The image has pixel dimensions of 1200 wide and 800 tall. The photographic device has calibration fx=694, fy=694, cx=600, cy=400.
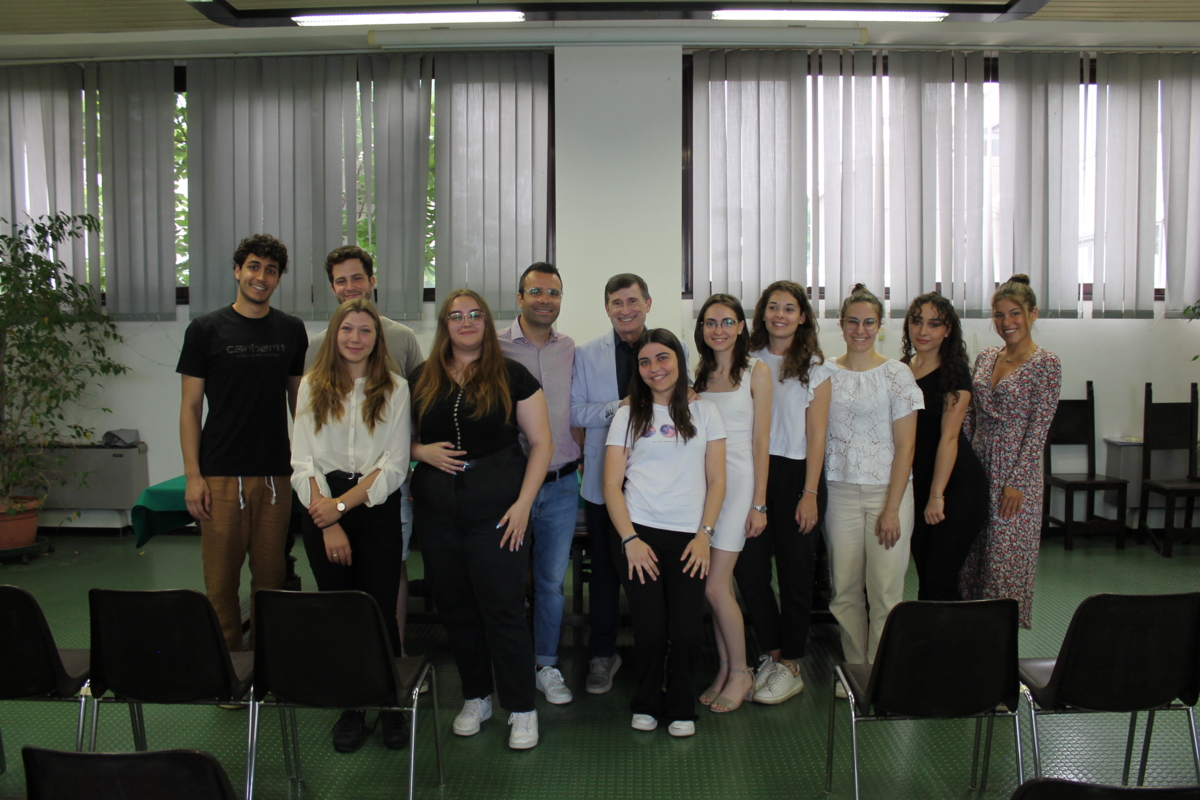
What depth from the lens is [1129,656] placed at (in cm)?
177

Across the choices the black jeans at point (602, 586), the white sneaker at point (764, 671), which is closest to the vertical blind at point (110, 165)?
the black jeans at point (602, 586)

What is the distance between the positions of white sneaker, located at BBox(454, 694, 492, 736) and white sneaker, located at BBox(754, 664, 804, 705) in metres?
1.01

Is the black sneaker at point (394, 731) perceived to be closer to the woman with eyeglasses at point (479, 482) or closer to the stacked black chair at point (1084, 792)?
the woman with eyeglasses at point (479, 482)

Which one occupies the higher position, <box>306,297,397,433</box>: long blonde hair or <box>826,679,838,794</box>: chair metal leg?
<box>306,297,397,433</box>: long blonde hair

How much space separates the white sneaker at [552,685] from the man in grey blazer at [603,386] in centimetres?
38

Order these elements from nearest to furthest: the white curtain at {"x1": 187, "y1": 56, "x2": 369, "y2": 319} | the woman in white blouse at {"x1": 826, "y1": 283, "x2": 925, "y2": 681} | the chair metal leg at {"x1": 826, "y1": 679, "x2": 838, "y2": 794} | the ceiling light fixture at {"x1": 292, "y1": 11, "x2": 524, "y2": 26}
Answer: the chair metal leg at {"x1": 826, "y1": 679, "x2": 838, "y2": 794}, the woman in white blouse at {"x1": 826, "y1": 283, "x2": 925, "y2": 681}, the ceiling light fixture at {"x1": 292, "y1": 11, "x2": 524, "y2": 26}, the white curtain at {"x1": 187, "y1": 56, "x2": 369, "y2": 319}

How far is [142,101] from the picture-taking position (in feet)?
16.5

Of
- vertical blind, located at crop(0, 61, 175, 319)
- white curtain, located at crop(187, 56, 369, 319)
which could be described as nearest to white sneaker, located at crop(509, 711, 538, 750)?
white curtain, located at crop(187, 56, 369, 319)

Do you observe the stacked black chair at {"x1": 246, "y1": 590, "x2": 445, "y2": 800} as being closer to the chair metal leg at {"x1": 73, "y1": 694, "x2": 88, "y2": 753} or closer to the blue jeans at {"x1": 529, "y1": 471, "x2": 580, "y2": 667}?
the chair metal leg at {"x1": 73, "y1": 694, "x2": 88, "y2": 753}

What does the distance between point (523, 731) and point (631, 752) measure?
37 centimetres

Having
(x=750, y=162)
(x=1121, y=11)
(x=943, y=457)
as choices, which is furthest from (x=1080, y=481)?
(x=750, y=162)

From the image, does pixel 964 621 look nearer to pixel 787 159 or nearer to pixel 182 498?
pixel 182 498

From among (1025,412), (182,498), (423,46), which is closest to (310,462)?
(182,498)

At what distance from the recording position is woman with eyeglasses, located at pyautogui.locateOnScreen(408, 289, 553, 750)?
2.20m
